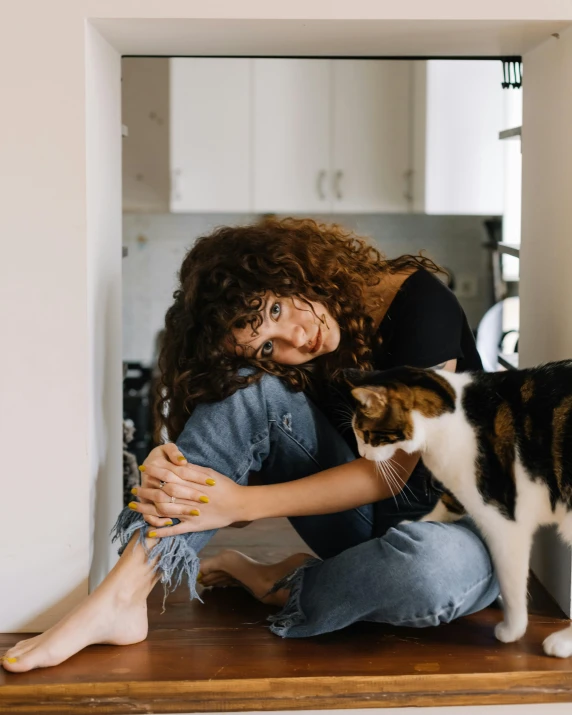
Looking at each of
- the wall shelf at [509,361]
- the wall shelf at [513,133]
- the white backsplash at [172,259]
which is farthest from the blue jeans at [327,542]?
the white backsplash at [172,259]

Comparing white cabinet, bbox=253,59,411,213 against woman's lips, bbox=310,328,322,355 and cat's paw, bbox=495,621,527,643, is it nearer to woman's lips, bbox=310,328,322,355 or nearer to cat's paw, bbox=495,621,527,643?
woman's lips, bbox=310,328,322,355

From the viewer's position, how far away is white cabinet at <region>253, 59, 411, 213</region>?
3400 millimetres

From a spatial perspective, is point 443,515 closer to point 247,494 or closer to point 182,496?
point 247,494

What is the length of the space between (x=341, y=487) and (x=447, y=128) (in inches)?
92.9

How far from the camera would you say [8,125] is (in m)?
1.39

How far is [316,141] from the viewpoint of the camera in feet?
11.2

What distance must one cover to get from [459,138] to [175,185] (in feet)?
3.75

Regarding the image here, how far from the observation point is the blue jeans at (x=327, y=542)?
1.31 m

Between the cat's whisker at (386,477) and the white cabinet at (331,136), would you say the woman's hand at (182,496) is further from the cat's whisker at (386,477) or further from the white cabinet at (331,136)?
the white cabinet at (331,136)

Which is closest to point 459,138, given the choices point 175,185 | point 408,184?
point 408,184

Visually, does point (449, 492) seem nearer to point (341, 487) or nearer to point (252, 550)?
point (341, 487)

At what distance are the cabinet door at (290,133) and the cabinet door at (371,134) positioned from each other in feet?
0.20

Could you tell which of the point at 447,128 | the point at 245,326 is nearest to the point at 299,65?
the point at 447,128

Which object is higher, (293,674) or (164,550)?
(164,550)
